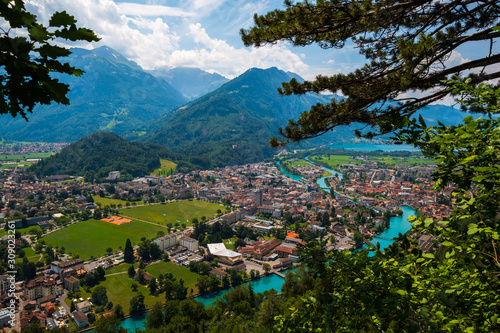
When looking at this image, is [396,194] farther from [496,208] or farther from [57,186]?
[57,186]

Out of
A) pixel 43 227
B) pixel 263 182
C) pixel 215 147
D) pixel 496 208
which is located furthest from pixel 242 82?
pixel 496 208

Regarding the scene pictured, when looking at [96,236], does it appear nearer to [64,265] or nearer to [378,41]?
[64,265]

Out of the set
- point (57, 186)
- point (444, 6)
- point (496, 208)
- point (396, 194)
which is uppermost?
point (444, 6)

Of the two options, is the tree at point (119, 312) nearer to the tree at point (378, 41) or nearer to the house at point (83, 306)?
the house at point (83, 306)

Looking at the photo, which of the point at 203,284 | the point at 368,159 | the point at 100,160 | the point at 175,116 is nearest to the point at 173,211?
the point at 203,284

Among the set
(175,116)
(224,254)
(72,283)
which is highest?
(175,116)

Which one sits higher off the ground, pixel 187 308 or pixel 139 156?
pixel 139 156
